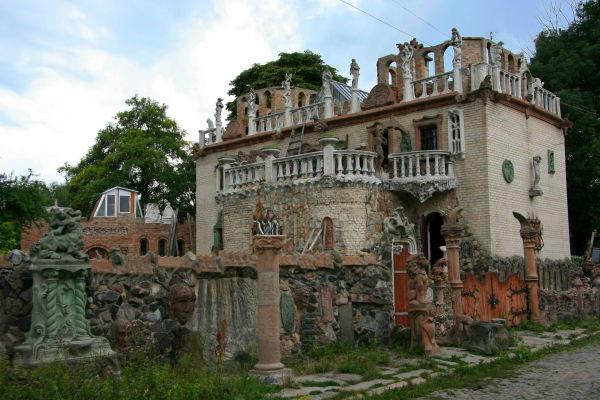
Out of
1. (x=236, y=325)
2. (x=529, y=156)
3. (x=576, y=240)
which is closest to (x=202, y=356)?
(x=236, y=325)

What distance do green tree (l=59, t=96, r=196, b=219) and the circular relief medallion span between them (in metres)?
22.7

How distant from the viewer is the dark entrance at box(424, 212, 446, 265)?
24500 mm

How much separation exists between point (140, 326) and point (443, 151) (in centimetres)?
1589

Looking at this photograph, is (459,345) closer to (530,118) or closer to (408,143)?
(408,143)

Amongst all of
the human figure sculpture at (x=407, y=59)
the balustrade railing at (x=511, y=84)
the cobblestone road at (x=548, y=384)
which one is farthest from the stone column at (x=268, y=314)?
the human figure sculpture at (x=407, y=59)

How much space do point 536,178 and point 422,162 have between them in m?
4.62

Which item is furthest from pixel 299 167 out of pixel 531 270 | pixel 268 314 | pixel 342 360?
pixel 268 314

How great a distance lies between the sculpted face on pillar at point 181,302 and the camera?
9.66 meters

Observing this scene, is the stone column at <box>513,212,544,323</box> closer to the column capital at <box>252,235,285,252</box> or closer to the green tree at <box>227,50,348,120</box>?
the column capital at <box>252,235,285,252</box>

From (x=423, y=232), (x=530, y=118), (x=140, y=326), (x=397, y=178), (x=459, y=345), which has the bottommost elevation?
(x=459, y=345)

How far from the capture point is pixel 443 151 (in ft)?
75.4

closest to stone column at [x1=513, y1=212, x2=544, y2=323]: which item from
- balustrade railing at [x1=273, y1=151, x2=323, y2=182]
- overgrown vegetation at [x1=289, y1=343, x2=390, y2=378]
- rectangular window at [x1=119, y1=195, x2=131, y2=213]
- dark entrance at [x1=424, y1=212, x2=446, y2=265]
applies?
dark entrance at [x1=424, y1=212, x2=446, y2=265]

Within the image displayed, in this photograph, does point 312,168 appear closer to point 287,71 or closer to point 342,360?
point 342,360

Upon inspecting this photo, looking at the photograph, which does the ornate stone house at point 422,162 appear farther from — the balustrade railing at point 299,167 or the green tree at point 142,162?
the green tree at point 142,162
